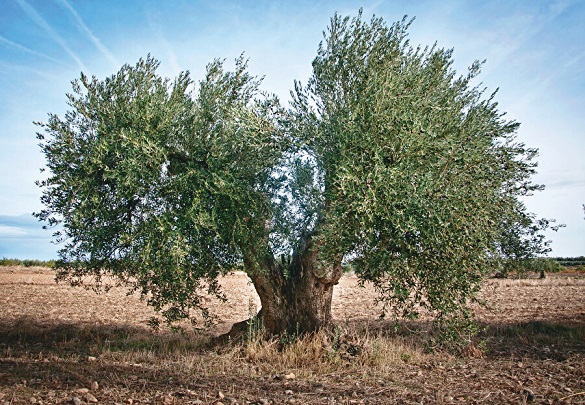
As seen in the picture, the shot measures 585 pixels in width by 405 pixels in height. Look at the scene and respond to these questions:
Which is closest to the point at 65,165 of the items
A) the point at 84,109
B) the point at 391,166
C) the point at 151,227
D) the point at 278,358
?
the point at 84,109

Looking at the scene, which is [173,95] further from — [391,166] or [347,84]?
[391,166]

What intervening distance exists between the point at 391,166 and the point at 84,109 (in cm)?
875

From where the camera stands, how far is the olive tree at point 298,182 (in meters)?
11.3

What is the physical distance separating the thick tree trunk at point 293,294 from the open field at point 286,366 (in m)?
0.61

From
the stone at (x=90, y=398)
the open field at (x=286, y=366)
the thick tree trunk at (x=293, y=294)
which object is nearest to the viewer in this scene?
the stone at (x=90, y=398)

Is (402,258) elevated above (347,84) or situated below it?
below

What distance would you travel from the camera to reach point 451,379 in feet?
38.0

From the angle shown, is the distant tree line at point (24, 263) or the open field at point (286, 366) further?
the distant tree line at point (24, 263)

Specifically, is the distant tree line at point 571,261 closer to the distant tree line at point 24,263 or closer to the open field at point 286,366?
the open field at point 286,366

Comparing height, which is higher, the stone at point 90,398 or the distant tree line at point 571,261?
the distant tree line at point 571,261

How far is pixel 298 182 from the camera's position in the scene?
12.6 metres

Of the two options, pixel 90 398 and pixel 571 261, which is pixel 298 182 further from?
pixel 571 261

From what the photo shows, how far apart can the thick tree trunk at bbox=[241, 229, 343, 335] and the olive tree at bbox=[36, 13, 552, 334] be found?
4cm

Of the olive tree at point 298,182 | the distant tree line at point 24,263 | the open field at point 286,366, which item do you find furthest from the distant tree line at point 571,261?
the distant tree line at point 24,263
